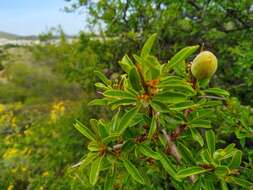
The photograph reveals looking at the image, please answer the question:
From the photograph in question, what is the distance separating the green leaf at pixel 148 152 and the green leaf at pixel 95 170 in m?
0.11

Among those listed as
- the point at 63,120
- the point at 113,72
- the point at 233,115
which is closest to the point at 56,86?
the point at 63,120

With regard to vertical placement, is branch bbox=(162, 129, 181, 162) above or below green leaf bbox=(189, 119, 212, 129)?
below

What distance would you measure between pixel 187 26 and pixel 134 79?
3.29 m

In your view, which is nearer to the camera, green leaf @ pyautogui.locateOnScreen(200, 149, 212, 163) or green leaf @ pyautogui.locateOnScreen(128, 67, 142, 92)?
green leaf @ pyautogui.locateOnScreen(128, 67, 142, 92)

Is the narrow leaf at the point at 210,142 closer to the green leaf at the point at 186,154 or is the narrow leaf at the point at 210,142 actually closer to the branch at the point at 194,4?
the green leaf at the point at 186,154

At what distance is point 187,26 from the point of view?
4.18 m

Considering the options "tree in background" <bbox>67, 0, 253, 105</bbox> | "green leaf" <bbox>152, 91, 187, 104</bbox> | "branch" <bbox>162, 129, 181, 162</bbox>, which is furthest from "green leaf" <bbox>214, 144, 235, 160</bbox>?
"tree in background" <bbox>67, 0, 253, 105</bbox>

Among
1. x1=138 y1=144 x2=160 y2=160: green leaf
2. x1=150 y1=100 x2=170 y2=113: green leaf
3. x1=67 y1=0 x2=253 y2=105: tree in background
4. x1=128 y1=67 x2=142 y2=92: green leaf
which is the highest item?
x1=128 y1=67 x2=142 y2=92: green leaf

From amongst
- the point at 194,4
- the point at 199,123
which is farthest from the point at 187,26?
the point at 199,123

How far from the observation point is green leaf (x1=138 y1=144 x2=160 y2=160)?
3.60 feet

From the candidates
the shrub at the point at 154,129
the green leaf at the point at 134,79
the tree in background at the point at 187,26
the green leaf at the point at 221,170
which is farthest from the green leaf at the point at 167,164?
the tree in background at the point at 187,26

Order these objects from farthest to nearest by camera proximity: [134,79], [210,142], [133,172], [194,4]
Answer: [194,4], [210,142], [133,172], [134,79]

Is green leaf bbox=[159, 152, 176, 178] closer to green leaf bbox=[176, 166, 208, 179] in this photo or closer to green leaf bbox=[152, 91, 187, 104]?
green leaf bbox=[176, 166, 208, 179]

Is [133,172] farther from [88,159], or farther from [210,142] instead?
[210,142]
